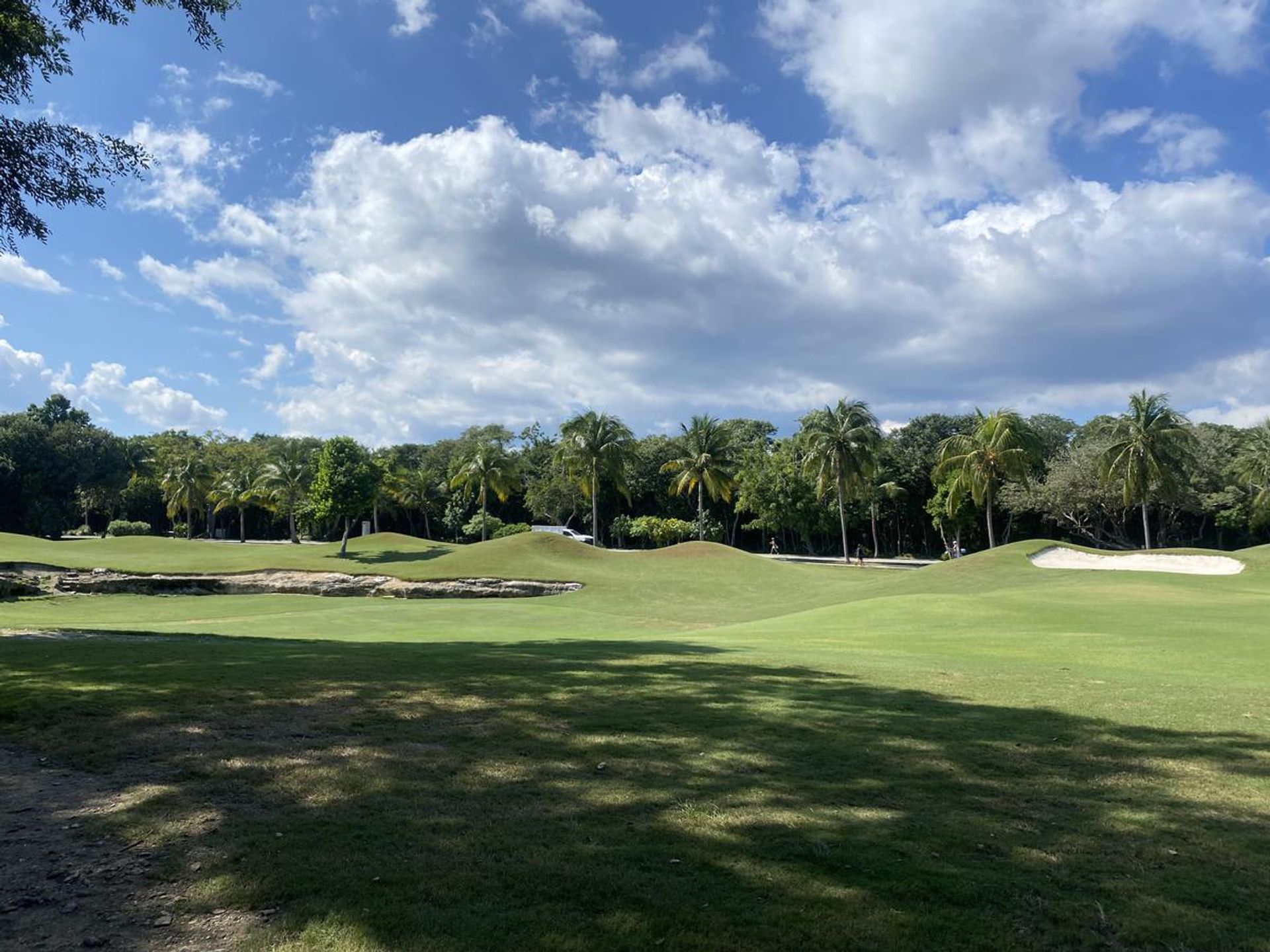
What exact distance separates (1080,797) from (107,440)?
331ft

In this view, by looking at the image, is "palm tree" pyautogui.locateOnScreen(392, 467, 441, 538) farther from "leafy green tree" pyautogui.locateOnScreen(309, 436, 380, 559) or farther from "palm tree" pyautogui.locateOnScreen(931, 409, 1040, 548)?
"palm tree" pyautogui.locateOnScreen(931, 409, 1040, 548)

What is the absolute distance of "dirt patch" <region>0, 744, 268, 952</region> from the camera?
152 inches

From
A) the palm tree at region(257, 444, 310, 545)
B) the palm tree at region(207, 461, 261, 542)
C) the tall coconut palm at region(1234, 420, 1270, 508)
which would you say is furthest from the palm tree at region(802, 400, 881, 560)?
the palm tree at region(207, 461, 261, 542)

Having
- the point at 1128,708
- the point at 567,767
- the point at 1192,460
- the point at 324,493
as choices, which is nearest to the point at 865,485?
the point at 1192,460

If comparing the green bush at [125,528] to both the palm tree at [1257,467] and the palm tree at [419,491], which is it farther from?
the palm tree at [1257,467]

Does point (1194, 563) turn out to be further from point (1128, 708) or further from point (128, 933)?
point (128, 933)

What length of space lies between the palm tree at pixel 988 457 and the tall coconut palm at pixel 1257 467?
57.6 feet

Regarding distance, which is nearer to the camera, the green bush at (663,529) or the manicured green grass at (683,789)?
the manicured green grass at (683,789)

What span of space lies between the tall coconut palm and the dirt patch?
8266 cm

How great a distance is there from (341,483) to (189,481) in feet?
132

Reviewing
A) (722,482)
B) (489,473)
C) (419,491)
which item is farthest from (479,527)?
(722,482)

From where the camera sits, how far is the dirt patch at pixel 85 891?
387cm

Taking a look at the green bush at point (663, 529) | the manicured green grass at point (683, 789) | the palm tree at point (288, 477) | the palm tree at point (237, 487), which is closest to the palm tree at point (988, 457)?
the green bush at point (663, 529)

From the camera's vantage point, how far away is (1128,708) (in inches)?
375
